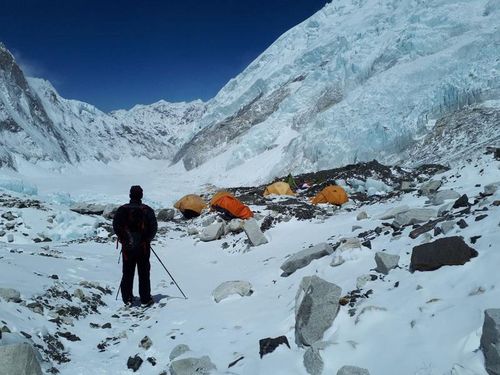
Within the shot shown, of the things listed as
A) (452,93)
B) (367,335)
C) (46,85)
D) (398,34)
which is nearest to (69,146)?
(46,85)

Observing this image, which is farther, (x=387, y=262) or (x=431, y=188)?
(x=431, y=188)

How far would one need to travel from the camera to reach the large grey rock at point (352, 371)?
318 centimetres

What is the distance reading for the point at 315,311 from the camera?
4.16 m

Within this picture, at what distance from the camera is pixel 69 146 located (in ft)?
239

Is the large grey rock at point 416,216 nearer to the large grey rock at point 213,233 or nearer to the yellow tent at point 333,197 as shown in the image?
the large grey rock at point 213,233

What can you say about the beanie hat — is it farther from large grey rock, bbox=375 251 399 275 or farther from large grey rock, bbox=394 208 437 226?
large grey rock, bbox=394 208 437 226

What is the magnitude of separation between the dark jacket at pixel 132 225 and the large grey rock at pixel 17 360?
121 inches

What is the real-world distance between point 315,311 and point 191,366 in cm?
123

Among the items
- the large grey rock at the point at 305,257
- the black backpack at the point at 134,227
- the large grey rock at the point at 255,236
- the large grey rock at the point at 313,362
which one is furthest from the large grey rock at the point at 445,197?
the large grey rock at the point at 313,362

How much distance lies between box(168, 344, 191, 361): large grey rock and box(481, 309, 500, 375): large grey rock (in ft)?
9.04

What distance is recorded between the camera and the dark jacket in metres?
6.46

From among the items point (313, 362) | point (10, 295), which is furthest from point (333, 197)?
point (313, 362)

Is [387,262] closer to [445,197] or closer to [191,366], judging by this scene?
[191,366]

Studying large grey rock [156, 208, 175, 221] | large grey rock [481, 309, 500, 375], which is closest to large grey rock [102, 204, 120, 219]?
large grey rock [156, 208, 175, 221]
